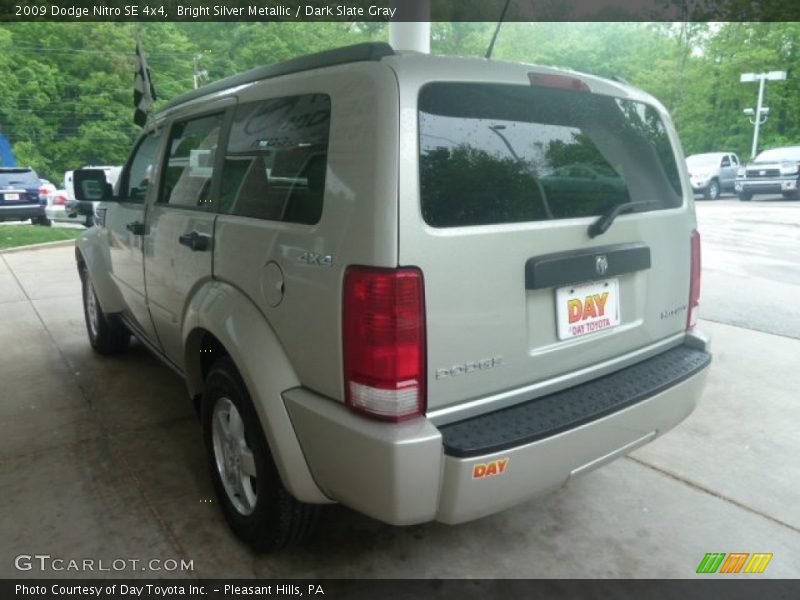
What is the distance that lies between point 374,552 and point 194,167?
6.42 feet

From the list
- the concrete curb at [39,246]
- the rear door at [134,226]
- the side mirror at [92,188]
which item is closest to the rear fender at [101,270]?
the rear door at [134,226]

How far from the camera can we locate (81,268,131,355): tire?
4.86 meters

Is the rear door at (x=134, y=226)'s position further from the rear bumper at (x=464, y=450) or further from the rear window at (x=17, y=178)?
the rear window at (x=17, y=178)

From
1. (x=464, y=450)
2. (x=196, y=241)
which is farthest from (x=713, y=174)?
(x=464, y=450)

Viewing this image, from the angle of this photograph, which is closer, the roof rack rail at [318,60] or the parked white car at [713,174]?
the roof rack rail at [318,60]

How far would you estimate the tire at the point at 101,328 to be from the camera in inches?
191

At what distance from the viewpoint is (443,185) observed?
1.95m

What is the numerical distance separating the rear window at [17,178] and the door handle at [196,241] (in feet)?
54.6

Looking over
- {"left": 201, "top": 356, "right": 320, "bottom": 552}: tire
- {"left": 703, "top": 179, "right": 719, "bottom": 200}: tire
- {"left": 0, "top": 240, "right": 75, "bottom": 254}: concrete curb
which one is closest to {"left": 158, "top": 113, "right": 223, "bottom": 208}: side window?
{"left": 201, "top": 356, "right": 320, "bottom": 552}: tire

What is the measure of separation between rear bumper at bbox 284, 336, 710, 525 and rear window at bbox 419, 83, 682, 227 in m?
0.66

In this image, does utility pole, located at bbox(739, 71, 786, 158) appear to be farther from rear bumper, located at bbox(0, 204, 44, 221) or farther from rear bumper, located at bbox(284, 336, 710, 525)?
rear bumper, located at bbox(284, 336, 710, 525)

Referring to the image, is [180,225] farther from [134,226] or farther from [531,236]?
[531,236]

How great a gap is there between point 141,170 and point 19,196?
15.3 m

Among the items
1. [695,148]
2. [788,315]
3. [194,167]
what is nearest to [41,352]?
[194,167]
